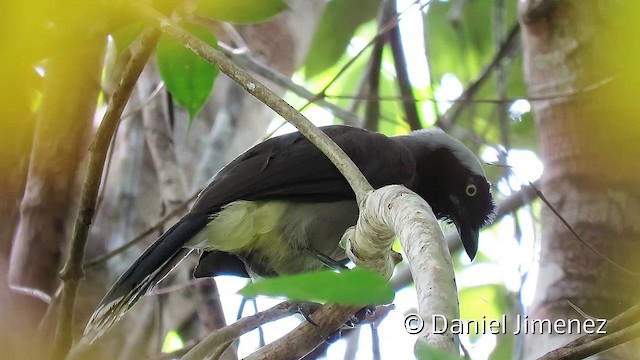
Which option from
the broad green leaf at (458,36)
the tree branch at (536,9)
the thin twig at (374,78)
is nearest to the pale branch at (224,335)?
the tree branch at (536,9)

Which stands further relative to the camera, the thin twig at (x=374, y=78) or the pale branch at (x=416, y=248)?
the thin twig at (x=374, y=78)

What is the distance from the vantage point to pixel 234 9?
181 centimetres

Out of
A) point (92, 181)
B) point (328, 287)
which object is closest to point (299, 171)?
point (92, 181)

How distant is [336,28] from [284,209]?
3.49 feet

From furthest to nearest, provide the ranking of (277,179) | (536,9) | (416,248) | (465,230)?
(465,230) → (277,179) → (536,9) → (416,248)

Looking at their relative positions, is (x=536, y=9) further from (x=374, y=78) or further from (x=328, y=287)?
(x=328, y=287)

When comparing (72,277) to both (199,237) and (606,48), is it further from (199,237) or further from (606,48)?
Result: (606,48)

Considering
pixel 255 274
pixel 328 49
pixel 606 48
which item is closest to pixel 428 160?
pixel 328 49

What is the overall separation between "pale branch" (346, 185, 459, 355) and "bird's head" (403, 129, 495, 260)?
1.68 m

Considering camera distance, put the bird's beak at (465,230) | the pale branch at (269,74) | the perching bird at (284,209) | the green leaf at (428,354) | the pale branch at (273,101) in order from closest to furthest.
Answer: the green leaf at (428,354) < the pale branch at (273,101) < the perching bird at (284,209) < the bird's beak at (465,230) < the pale branch at (269,74)

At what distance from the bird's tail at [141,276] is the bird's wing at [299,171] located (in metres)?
0.14

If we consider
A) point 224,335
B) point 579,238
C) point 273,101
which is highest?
point 273,101

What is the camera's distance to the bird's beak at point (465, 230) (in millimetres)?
3014

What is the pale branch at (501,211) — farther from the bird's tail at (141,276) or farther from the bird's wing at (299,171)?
the bird's tail at (141,276)
